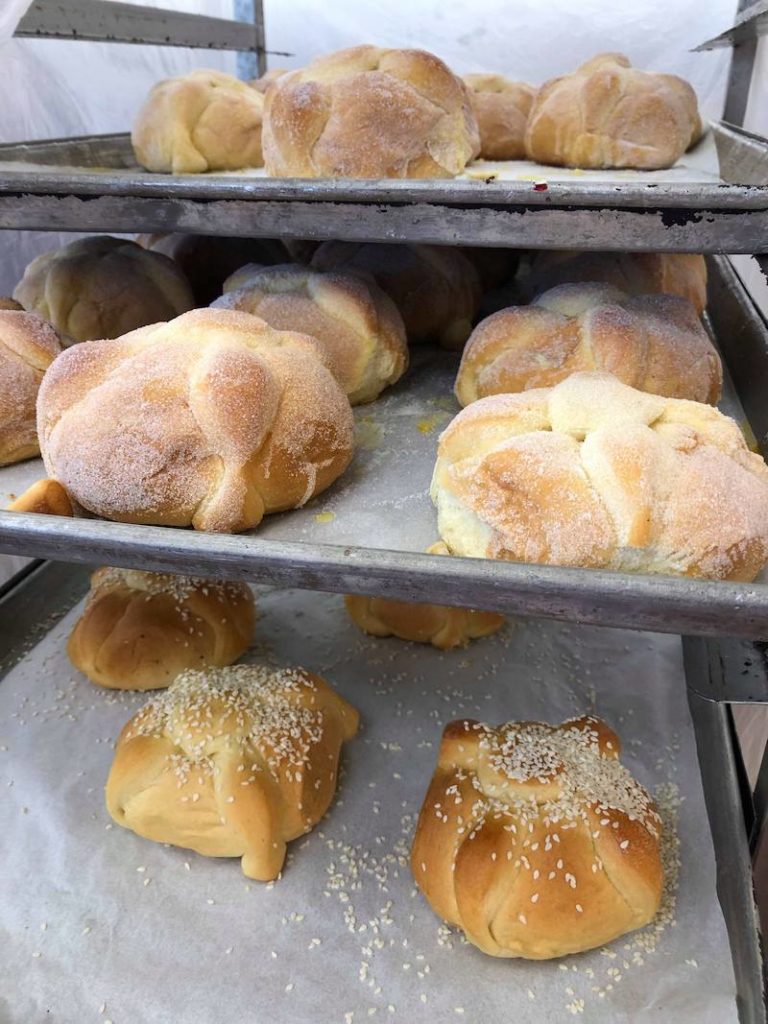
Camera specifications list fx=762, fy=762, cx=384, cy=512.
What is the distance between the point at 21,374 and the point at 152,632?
565 millimetres

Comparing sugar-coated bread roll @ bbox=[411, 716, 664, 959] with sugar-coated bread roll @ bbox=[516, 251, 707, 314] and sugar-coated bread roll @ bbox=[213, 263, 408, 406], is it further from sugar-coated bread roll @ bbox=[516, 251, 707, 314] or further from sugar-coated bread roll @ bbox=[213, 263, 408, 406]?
sugar-coated bread roll @ bbox=[516, 251, 707, 314]

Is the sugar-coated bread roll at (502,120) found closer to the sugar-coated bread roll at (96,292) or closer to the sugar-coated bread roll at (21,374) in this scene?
the sugar-coated bread roll at (96,292)

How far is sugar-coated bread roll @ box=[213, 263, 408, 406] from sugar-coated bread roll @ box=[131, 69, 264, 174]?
0.43m

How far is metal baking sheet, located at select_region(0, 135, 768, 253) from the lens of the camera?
86 centimetres

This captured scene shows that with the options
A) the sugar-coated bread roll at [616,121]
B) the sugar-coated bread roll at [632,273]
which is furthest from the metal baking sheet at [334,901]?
the sugar-coated bread roll at [616,121]

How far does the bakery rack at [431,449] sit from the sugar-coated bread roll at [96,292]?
21cm

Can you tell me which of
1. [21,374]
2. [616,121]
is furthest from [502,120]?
[21,374]

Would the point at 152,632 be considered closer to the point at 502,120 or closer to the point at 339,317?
the point at 339,317

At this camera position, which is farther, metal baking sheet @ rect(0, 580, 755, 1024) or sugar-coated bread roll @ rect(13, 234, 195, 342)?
sugar-coated bread roll @ rect(13, 234, 195, 342)

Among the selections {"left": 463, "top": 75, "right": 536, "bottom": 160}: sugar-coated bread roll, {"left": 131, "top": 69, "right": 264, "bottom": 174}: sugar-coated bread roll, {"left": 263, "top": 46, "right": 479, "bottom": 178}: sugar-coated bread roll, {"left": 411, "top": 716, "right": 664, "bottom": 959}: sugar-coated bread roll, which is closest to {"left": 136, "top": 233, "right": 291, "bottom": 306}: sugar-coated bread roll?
{"left": 131, "top": 69, "right": 264, "bottom": 174}: sugar-coated bread roll

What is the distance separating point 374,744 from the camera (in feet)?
4.60

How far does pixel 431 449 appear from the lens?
114cm

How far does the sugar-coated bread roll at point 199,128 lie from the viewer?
1.58 m

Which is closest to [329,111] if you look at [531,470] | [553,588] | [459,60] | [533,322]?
[533,322]
